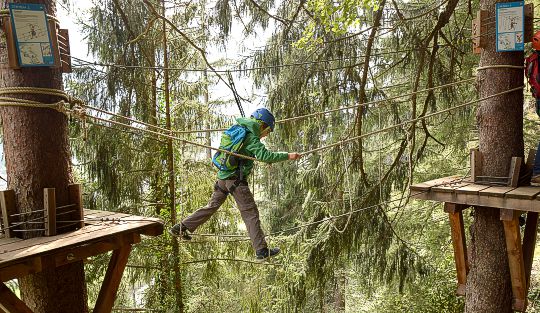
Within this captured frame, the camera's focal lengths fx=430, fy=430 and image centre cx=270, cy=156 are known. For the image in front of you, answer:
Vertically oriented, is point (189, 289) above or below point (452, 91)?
below

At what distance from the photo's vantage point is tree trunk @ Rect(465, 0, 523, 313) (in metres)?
3.08

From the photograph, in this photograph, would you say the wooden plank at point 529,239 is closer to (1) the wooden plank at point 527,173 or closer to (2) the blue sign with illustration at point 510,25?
(1) the wooden plank at point 527,173

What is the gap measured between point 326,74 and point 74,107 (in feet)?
10.2

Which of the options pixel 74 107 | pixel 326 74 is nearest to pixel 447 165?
pixel 326 74

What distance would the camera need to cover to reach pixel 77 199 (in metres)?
2.31

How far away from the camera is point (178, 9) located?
5.34 metres

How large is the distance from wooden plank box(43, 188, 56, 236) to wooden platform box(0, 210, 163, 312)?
2.0 inches

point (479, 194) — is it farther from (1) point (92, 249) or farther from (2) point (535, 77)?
(1) point (92, 249)

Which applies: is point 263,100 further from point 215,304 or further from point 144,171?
point 215,304

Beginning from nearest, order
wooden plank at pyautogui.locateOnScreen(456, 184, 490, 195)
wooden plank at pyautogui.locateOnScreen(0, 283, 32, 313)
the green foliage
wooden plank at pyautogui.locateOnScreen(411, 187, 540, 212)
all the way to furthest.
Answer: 1. wooden plank at pyautogui.locateOnScreen(0, 283, 32, 313)
2. wooden plank at pyautogui.locateOnScreen(411, 187, 540, 212)
3. wooden plank at pyautogui.locateOnScreen(456, 184, 490, 195)
4. the green foliage

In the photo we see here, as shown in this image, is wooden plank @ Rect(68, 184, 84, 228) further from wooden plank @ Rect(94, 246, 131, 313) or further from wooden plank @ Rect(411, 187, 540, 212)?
wooden plank @ Rect(411, 187, 540, 212)

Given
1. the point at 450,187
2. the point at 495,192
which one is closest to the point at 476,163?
the point at 450,187

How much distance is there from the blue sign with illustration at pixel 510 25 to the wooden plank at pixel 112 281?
281cm

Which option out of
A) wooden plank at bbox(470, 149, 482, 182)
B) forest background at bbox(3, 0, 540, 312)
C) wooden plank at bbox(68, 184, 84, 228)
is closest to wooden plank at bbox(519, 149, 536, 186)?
wooden plank at bbox(470, 149, 482, 182)
